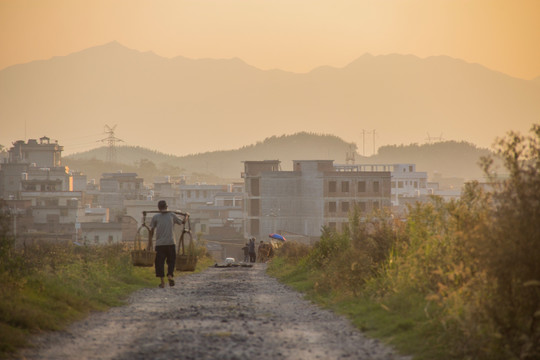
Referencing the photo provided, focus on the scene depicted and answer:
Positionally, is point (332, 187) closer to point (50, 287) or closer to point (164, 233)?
point (164, 233)

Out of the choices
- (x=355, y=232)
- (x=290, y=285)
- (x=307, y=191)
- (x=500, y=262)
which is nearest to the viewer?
(x=500, y=262)

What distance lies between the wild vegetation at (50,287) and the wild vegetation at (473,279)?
5.19 metres

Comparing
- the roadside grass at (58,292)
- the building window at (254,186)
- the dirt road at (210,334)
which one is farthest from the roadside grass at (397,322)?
the building window at (254,186)

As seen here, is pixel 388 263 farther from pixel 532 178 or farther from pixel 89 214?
pixel 89 214

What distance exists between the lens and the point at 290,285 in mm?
27797

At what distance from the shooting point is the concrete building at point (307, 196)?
388 feet

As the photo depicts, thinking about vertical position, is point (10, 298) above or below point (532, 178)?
below

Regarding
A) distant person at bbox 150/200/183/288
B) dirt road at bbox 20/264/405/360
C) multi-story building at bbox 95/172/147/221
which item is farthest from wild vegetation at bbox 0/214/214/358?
multi-story building at bbox 95/172/147/221

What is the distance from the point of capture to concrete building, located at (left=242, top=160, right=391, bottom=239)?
118m

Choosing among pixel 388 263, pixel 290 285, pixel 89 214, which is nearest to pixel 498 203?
pixel 388 263

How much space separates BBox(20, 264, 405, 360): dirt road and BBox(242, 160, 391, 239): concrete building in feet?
323

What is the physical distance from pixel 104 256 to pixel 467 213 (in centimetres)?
1653

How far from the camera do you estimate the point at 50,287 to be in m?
18.3

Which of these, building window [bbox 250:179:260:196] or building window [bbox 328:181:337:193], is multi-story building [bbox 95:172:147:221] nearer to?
building window [bbox 250:179:260:196]
